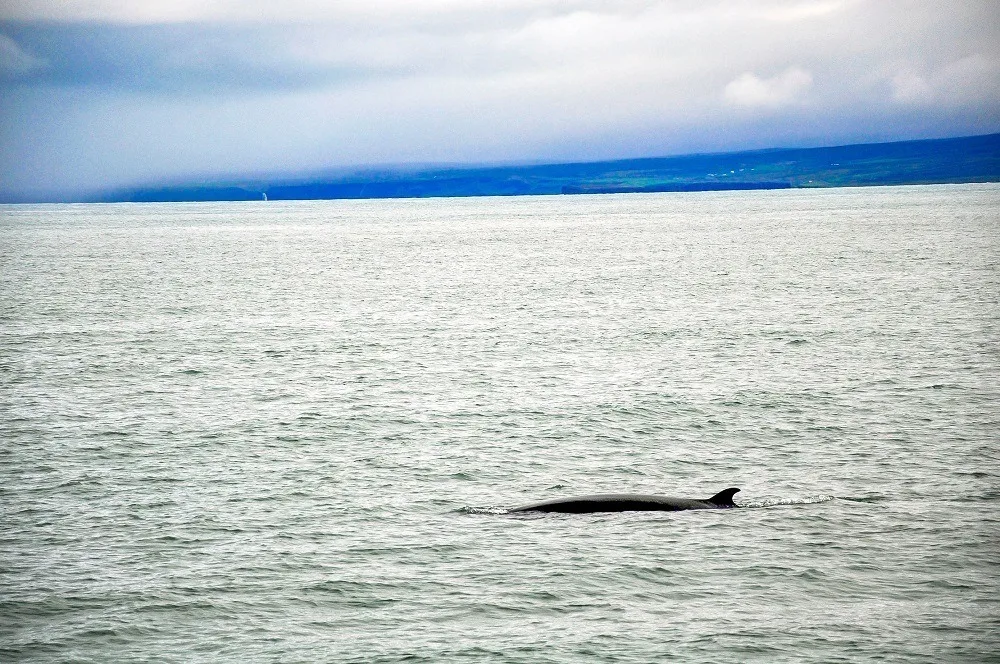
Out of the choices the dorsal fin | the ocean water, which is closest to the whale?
the dorsal fin

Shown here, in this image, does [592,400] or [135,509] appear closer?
[135,509]

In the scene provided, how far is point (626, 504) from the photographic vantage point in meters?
21.2

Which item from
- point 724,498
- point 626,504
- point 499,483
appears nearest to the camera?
point 626,504

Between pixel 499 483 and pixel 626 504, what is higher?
pixel 626 504

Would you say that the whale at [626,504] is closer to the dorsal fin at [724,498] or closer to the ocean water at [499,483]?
the dorsal fin at [724,498]

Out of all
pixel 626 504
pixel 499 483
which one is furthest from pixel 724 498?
pixel 499 483

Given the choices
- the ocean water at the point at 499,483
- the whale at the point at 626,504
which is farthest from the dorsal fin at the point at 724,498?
the ocean water at the point at 499,483

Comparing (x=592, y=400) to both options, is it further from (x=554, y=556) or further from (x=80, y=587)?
(x=80, y=587)

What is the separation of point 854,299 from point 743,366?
2511 cm

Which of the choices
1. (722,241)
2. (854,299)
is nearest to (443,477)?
(854,299)

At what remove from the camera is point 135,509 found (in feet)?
72.9

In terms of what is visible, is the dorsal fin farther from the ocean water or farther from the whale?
the ocean water

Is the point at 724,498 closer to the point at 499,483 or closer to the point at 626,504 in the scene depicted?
the point at 626,504

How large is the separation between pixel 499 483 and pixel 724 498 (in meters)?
4.75
